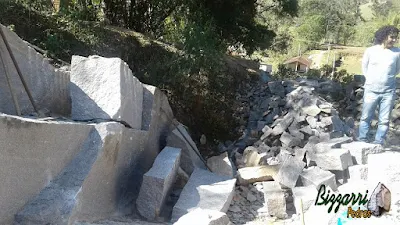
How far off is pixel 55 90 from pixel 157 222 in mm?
1555

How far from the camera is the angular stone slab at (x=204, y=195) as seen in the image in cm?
343

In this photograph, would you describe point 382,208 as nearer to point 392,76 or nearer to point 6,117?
point 392,76

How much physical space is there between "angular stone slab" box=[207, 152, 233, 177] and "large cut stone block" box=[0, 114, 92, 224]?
207 centimetres

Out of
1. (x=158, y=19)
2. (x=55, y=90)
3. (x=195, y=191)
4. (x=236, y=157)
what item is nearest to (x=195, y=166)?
(x=195, y=191)

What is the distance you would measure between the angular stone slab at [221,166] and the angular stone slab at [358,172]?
128 centimetres

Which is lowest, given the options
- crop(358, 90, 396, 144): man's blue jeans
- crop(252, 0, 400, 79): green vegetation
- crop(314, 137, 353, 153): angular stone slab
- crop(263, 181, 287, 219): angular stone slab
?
crop(263, 181, 287, 219): angular stone slab

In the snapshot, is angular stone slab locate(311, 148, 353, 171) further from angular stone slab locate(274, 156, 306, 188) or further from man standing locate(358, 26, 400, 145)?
man standing locate(358, 26, 400, 145)

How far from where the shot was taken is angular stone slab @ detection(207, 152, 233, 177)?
456cm

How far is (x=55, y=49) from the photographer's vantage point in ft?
22.9

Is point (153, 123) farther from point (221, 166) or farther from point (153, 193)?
point (153, 193)

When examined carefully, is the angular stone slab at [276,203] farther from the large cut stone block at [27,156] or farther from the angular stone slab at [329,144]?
the large cut stone block at [27,156]

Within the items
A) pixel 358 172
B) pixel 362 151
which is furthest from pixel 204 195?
pixel 362 151

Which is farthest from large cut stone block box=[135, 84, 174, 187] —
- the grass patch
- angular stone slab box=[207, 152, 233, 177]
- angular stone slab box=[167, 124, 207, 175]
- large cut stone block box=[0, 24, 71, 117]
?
the grass patch

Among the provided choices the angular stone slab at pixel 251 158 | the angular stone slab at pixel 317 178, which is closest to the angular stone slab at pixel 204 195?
the angular stone slab at pixel 317 178
